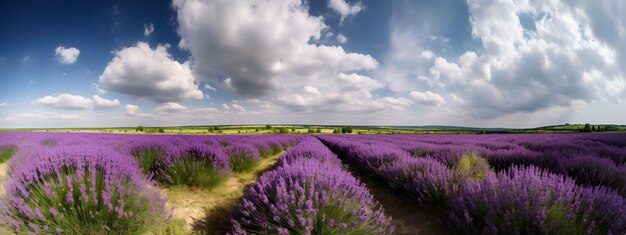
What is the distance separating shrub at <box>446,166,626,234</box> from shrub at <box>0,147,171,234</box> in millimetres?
2632

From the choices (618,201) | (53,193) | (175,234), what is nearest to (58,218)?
(53,193)

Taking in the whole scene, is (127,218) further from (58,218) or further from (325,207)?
(325,207)

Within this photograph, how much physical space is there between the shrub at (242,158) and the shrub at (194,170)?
1.55m

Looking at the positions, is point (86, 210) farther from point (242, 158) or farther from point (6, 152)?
point (6, 152)

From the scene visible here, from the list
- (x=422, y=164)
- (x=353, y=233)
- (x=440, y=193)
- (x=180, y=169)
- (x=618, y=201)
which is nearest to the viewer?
(x=618, y=201)

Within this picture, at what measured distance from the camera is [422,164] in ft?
14.1

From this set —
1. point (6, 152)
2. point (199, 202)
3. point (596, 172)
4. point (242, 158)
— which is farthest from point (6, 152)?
point (596, 172)

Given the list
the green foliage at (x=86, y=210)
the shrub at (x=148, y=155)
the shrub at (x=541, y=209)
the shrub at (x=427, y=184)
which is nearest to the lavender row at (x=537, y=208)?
the shrub at (x=541, y=209)

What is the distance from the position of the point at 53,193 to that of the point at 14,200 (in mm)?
229

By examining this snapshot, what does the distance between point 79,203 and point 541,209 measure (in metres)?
3.54

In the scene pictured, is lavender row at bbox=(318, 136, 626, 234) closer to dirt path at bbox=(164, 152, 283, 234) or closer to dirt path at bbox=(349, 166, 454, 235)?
dirt path at bbox=(349, 166, 454, 235)

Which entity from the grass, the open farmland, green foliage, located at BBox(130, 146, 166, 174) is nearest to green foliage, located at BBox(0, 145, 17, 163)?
the grass

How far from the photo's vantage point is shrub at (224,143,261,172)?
6723 mm

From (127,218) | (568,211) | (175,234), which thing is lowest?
(175,234)
